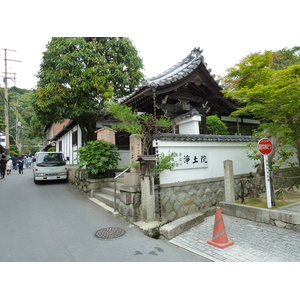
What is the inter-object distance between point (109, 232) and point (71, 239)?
3.22 ft

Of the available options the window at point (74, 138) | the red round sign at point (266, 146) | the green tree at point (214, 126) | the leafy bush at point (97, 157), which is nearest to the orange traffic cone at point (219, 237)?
the red round sign at point (266, 146)

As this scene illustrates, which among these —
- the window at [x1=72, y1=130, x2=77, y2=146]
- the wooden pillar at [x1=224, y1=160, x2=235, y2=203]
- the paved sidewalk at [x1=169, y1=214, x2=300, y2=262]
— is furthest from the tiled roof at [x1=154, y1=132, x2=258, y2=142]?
the window at [x1=72, y1=130, x2=77, y2=146]

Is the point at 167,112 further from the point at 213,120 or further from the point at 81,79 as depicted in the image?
the point at 81,79

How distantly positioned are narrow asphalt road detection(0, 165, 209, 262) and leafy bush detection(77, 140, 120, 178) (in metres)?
1.74

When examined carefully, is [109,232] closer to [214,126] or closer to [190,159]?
[190,159]

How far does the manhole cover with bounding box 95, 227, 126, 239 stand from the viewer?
16.8 feet

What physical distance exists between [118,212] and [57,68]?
8971 mm

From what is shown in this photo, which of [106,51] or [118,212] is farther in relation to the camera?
[106,51]

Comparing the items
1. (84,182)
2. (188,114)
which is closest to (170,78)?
(188,114)

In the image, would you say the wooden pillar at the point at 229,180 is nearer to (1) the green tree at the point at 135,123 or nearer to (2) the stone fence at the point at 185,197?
(2) the stone fence at the point at 185,197

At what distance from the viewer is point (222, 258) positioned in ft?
Answer: 13.2

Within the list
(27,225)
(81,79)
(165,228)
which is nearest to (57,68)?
(81,79)

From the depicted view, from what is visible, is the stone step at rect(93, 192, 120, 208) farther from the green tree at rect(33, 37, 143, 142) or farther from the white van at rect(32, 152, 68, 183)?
the white van at rect(32, 152, 68, 183)

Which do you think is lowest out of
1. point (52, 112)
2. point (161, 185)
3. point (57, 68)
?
point (161, 185)
